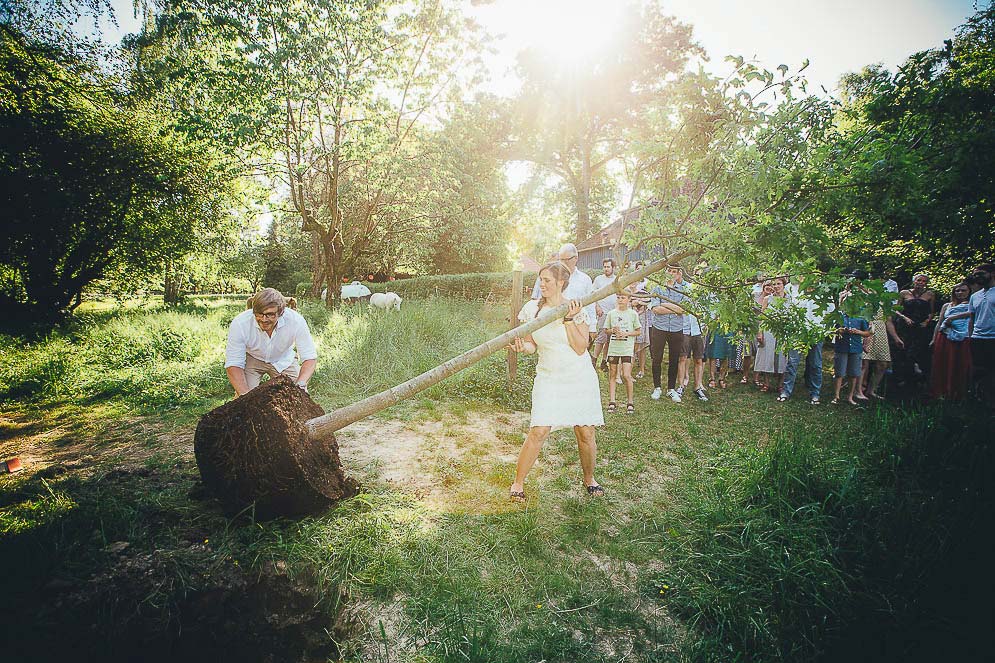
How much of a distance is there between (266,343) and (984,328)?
9.51 m

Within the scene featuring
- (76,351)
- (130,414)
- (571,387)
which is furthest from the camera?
(76,351)

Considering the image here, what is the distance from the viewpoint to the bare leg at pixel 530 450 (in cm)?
371

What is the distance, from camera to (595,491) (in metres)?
4.04

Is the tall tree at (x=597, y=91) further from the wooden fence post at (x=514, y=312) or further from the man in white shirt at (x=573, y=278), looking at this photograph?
the man in white shirt at (x=573, y=278)

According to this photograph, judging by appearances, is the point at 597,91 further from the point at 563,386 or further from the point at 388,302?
the point at 563,386

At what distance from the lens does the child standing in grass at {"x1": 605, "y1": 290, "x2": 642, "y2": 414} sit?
6.82m

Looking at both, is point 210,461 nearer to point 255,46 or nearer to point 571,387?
point 571,387

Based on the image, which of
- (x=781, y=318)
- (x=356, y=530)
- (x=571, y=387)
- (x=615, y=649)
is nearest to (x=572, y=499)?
(x=571, y=387)

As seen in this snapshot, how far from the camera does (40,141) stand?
9.55 meters

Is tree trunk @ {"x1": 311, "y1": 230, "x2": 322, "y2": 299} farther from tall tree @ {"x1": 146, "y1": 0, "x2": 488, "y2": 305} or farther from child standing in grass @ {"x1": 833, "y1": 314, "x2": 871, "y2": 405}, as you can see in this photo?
child standing in grass @ {"x1": 833, "y1": 314, "x2": 871, "y2": 405}

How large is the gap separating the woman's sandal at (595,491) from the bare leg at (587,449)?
39 mm

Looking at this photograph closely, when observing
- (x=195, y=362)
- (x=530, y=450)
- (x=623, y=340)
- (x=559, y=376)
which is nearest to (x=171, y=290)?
(x=195, y=362)

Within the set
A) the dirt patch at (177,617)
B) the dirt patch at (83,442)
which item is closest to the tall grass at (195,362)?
the dirt patch at (83,442)

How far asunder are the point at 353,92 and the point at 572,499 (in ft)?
37.6
